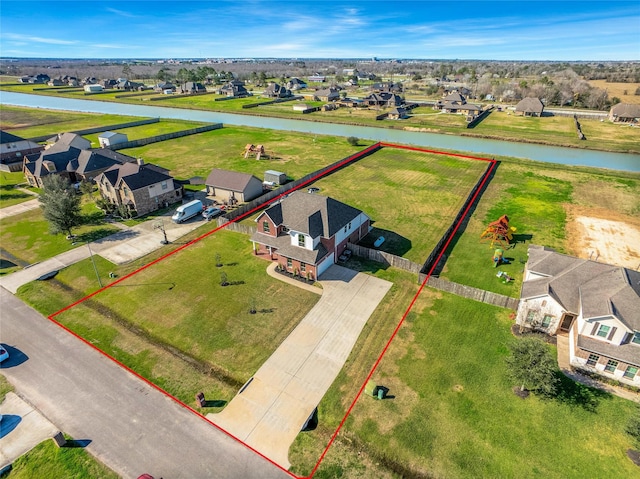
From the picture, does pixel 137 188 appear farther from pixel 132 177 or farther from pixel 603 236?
pixel 603 236

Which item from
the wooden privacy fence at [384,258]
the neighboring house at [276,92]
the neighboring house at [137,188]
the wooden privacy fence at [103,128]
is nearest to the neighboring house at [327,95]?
the neighboring house at [276,92]

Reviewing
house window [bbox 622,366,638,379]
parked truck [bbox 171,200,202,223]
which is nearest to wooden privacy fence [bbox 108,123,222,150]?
parked truck [bbox 171,200,202,223]

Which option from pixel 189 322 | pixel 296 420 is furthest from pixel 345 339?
pixel 189 322

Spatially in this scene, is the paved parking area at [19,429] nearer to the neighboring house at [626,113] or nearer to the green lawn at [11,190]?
the green lawn at [11,190]

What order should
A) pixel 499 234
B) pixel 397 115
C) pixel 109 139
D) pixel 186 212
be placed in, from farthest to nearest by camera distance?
1. pixel 397 115
2. pixel 109 139
3. pixel 186 212
4. pixel 499 234

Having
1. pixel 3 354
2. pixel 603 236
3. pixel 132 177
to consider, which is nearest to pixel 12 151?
pixel 132 177

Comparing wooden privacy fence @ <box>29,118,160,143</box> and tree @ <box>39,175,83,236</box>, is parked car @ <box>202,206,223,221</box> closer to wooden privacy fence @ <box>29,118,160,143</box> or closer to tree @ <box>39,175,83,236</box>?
tree @ <box>39,175,83,236</box>
